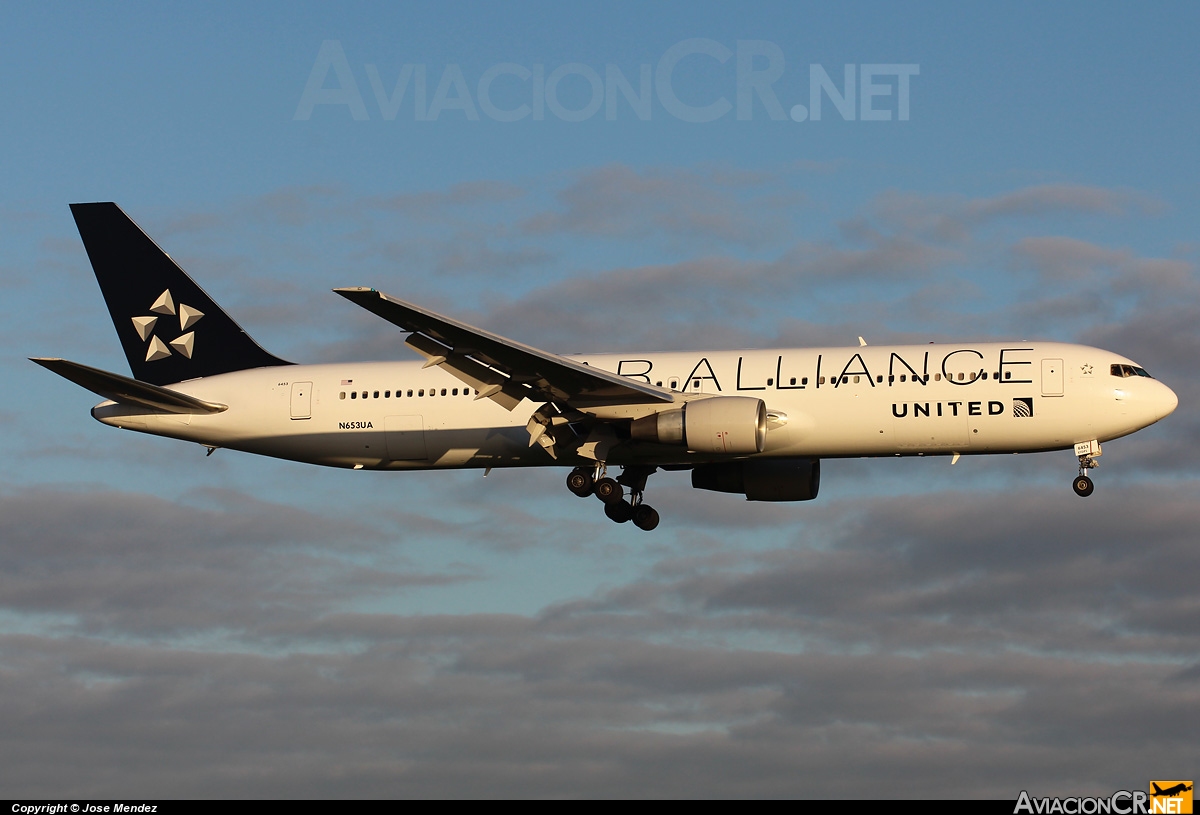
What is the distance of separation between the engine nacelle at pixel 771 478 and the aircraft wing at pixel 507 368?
205 inches

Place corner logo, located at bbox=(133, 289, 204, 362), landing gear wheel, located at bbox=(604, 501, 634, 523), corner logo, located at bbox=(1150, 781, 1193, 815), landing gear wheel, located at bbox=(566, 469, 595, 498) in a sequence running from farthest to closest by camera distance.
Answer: corner logo, located at bbox=(133, 289, 204, 362)
landing gear wheel, located at bbox=(604, 501, 634, 523)
landing gear wheel, located at bbox=(566, 469, 595, 498)
corner logo, located at bbox=(1150, 781, 1193, 815)

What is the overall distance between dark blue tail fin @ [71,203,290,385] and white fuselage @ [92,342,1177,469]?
1.79 m

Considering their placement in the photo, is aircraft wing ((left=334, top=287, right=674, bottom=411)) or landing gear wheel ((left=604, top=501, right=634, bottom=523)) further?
landing gear wheel ((left=604, top=501, right=634, bottom=523))

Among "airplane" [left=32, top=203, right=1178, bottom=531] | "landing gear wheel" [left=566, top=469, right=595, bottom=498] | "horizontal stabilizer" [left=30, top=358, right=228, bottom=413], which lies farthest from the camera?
"landing gear wheel" [left=566, top=469, right=595, bottom=498]

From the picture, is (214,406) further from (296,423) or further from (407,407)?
(407,407)

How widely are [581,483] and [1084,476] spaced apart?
14.1 metres

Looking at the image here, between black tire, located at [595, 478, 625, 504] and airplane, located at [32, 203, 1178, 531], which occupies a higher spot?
airplane, located at [32, 203, 1178, 531]

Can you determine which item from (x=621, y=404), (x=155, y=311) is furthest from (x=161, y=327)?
(x=621, y=404)

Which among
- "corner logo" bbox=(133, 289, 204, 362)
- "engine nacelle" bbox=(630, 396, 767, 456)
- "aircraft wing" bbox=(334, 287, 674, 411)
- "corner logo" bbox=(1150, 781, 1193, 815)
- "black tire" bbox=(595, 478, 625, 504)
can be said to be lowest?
"corner logo" bbox=(1150, 781, 1193, 815)

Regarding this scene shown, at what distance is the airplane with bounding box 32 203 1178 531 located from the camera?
1666 inches

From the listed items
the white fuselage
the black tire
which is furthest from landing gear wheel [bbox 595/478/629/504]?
the white fuselage

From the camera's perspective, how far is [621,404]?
43.3 m

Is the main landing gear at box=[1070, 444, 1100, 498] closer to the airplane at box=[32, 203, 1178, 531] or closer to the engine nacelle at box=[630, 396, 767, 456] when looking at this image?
the airplane at box=[32, 203, 1178, 531]

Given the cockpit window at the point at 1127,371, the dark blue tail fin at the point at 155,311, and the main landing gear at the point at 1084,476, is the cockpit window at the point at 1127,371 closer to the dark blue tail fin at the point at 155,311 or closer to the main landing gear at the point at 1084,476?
the main landing gear at the point at 1084,476
